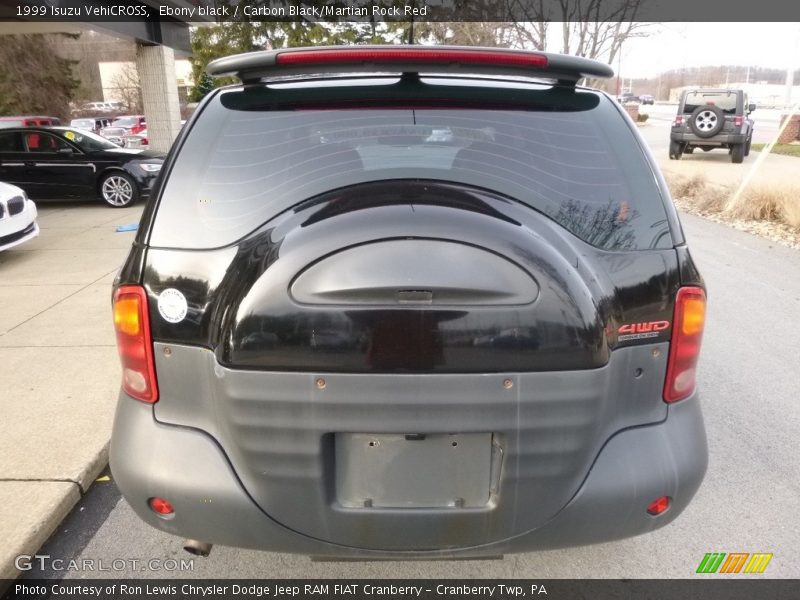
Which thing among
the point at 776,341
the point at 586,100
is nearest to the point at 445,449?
the point at 586,100

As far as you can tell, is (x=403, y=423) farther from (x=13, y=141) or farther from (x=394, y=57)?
(x=13, y=141)

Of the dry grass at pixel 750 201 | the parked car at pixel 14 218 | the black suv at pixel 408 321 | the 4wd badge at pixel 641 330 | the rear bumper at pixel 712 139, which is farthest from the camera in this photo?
the rear bumper at pixel 712 139

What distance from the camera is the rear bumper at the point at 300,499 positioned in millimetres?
1788

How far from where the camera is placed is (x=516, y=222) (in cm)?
172

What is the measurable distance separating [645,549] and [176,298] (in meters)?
2.15

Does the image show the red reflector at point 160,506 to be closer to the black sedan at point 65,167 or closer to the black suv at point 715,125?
the black sedan at point 65,167

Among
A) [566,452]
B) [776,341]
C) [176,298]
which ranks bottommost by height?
[776,341]

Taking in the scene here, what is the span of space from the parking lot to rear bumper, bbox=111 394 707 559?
0.68m

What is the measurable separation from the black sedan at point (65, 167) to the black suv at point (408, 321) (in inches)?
426

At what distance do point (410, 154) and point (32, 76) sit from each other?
131 ft

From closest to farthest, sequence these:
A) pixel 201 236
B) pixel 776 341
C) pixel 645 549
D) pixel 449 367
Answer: pixel 449 367
pixel 201 236
pixel 645 549
pixel 776 341

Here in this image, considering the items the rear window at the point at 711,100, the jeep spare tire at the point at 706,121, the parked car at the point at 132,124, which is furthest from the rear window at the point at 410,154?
the parked car at the point at 132,124

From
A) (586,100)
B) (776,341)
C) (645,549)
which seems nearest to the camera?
(586,100)

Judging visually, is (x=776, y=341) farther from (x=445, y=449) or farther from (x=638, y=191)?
(x=445, y=449)
